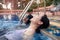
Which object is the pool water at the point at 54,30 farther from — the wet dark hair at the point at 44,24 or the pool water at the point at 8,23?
the pool water at the point at 8,23

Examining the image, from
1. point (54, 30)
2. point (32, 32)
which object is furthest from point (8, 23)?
point (54, 30)

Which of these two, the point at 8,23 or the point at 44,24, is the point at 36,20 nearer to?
the point at 44,24

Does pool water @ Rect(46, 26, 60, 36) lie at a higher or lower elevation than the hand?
lower

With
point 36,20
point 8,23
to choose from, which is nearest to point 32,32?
point 36,20

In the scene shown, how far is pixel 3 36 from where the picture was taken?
1285 millimetres

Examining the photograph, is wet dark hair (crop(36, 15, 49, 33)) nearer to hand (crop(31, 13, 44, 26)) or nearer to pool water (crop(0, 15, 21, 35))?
hand (crop(31, 13, 44, 26))

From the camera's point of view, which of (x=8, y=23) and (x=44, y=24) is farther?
(x=8, y=23)

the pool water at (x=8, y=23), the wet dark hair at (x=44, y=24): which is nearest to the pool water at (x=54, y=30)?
the wet dark hair at (x=44, y=24)

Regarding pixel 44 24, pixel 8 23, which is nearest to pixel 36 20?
pixel 44 24

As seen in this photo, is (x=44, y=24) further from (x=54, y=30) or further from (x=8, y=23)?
(x=8, y=23)

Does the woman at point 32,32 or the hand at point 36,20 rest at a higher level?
the hand at point 36,20

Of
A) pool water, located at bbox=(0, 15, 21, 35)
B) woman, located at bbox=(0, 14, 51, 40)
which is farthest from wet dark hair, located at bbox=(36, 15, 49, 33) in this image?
pool water, located at bbox=(0, 15, 21, 35)

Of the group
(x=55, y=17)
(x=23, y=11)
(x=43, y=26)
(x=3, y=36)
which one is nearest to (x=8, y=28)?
(x=3, y=36)

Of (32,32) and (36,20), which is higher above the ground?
(36,20)
